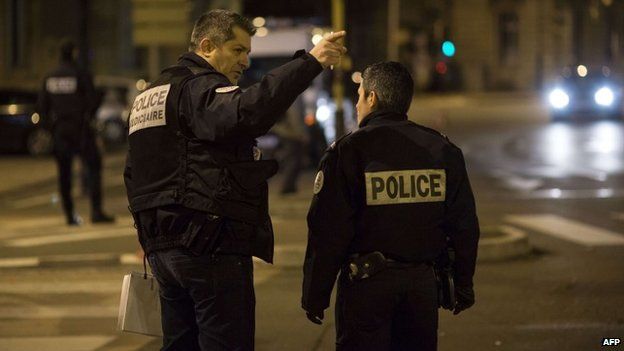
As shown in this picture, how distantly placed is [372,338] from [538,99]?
53403mm

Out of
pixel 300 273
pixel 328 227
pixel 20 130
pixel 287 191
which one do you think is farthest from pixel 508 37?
pixel 328 227

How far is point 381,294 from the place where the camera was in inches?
183

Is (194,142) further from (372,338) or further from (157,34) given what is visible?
(157,34)

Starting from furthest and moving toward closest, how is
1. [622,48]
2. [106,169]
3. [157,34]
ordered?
[622,48]
[106,169]
[157,34]

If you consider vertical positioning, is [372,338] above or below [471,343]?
above

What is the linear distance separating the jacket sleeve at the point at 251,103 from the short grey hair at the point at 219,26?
0.97 feet

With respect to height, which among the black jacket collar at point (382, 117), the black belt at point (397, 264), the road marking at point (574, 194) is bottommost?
the road marking at point (574, 194)

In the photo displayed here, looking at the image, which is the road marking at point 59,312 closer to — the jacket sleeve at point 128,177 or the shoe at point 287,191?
the jacket sleeve at point 128,177

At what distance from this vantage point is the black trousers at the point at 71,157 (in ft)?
43.7

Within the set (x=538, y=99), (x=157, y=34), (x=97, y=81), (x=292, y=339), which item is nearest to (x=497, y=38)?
(x=538, y=99)

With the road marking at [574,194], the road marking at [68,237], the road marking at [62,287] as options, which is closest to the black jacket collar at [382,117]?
the road marking at [62,287]

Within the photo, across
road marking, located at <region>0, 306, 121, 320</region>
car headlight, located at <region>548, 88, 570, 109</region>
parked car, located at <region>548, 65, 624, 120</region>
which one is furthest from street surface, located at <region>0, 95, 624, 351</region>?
car headlight, located at <region>548, 88, 570, 109</region>

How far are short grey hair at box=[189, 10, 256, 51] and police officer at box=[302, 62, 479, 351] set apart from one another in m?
0.59
